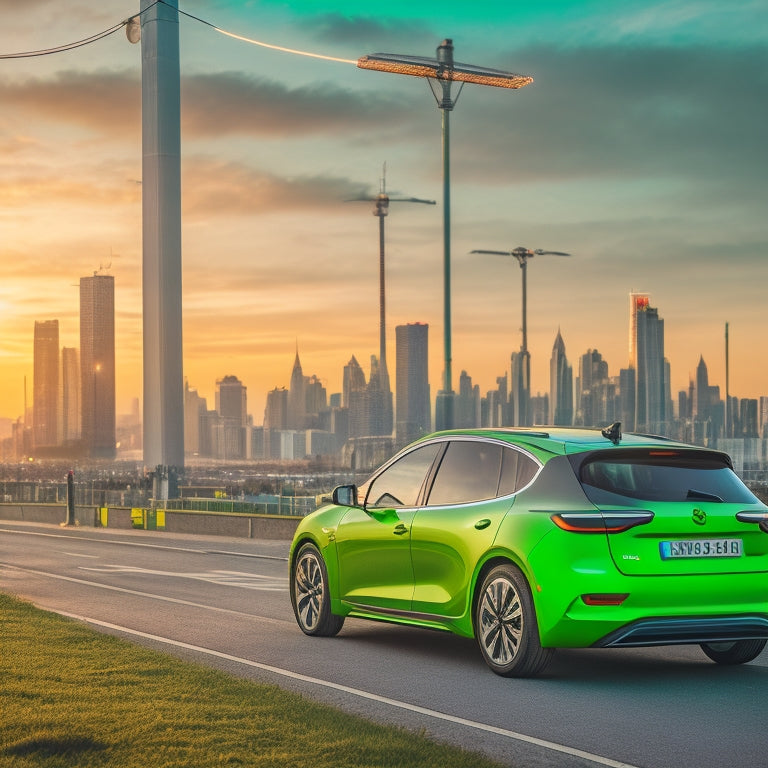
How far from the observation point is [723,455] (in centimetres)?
988

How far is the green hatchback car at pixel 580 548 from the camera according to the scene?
9086 mm

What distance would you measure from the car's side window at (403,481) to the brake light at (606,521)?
6.54 feet

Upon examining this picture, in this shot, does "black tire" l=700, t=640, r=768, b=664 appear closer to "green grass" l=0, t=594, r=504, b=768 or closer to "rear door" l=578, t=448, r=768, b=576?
"rear door" l=578, t=448, r=768, b=576

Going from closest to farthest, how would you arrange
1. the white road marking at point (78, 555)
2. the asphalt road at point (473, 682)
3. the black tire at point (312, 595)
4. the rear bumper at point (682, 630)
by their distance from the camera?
the asphalt road at point (473, 682) < the rear bumper at point (682, 630) < the black tire at point (312, 595) < the white road marking at point (78, 555)

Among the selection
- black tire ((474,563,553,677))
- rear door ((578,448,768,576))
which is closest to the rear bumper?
rear door ((578,448,768,576))

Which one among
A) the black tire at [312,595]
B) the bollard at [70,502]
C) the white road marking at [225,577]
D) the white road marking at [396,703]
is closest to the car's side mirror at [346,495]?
the black tire at [312,595]

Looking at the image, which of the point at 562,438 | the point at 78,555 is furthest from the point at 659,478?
the point at 78,555

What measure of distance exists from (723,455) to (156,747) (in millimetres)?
4862

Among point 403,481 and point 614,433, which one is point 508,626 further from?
point 403,481

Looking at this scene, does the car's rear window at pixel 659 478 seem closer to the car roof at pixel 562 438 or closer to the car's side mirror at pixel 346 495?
the car roof at pixel 562 438

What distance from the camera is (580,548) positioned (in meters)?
9.12

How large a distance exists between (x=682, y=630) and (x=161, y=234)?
243 feet

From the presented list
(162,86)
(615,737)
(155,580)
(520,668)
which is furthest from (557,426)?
(162,86)

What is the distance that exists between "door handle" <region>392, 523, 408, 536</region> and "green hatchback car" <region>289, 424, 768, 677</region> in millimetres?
11
